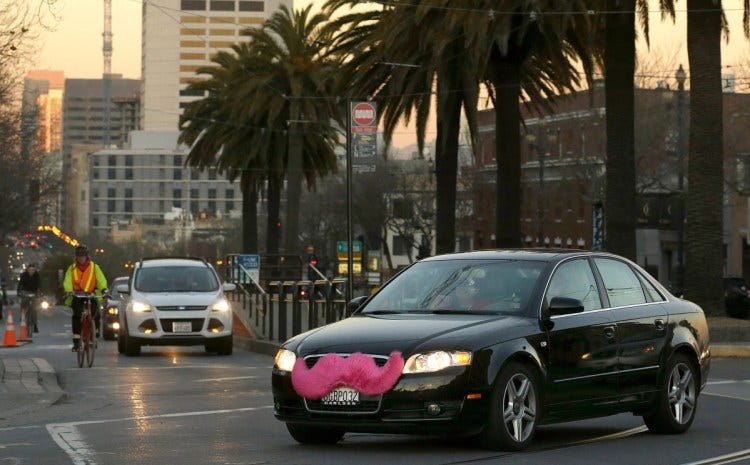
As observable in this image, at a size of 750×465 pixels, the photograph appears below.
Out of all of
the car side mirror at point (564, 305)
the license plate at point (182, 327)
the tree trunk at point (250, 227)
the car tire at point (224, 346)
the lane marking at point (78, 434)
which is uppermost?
the tree trunk at point (250, 227)

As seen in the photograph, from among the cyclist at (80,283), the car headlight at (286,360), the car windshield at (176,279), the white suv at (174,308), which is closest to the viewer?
the car headlight at (286,360)

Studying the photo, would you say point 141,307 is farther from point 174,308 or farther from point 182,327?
point 182,327

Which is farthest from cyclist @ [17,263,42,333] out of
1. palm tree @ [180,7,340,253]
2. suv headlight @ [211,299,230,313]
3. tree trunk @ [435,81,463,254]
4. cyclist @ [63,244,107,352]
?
cyclist @ [63,244,107,352]

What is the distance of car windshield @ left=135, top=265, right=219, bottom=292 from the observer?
29938mm

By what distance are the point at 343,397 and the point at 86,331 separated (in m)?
13.8

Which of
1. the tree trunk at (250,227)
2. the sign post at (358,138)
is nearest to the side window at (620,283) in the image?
the sign post at (358,138)

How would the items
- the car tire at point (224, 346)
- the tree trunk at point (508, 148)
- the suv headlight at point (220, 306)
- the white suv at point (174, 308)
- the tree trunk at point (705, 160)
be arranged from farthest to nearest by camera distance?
the tree trunk at point (508, 148)
the tree trunk at point (705, 160)
the car tire at point (224, 346)
the suv headlight at point (220, 306)
the white suv at point (174, 308)

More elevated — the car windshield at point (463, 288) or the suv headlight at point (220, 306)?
the car windshield at point (463, 288)

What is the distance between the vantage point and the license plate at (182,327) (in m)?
28.9

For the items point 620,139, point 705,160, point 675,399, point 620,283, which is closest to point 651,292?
point 620,283

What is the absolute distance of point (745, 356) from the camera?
27.1 metres

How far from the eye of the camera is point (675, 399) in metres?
13.6

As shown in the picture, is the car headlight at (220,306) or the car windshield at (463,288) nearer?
the car windshield at (463,288)

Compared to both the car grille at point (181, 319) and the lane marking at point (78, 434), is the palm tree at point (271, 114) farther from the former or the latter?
the lane marking at point (78, 434)
